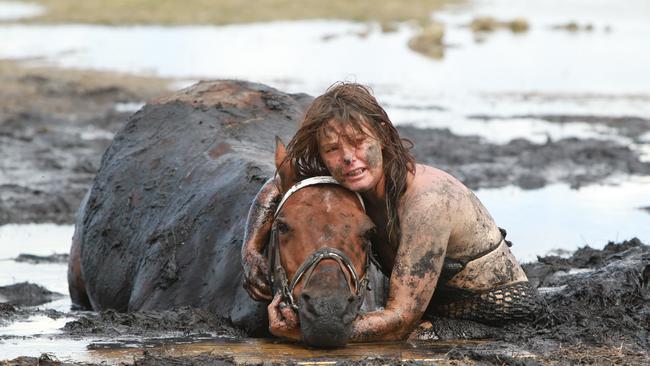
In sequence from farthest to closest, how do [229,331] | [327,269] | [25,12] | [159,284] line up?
1. [25,12]
2. [159,284]
3. [229,331]
4. [327,269]

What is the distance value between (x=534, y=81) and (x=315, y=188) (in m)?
17.2

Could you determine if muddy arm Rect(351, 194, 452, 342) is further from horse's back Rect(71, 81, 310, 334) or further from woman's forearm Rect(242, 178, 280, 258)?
horse's back Rect(71, 81, 310, 334)

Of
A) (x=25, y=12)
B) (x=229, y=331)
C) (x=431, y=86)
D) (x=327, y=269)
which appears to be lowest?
(x=229, y=331)

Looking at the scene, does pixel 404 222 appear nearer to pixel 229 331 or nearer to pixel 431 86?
pixel 229 331

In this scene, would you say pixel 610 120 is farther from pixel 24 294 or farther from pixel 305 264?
pixel 305 264

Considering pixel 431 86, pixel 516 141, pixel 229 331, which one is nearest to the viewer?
pixel 229 331

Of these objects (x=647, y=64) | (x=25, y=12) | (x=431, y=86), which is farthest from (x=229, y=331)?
(x=25, y=12)

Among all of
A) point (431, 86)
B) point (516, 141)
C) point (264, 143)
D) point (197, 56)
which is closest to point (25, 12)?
point (197, 56)

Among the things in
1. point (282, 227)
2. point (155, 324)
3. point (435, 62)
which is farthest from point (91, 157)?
point (435, 62)

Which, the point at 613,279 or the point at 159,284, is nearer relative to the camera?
the point at 613,279

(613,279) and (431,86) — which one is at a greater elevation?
(431,86)

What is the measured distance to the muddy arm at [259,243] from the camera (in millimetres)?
6145

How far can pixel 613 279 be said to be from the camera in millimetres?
6938

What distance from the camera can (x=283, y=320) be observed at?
569 cm
